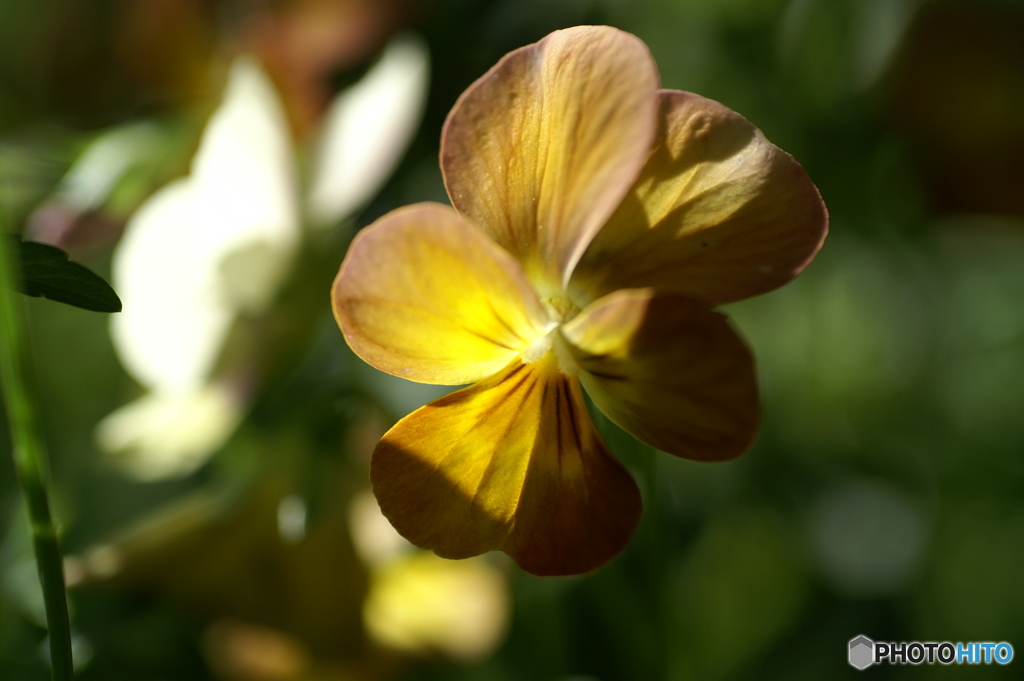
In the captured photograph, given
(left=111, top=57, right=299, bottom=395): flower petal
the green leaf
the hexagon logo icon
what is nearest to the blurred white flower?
(left=111, top=57, right=299, bottom=395): flower petal

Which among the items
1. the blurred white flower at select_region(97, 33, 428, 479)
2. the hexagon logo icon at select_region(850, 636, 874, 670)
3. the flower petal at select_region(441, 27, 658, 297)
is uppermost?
the flower petal at select_region(441, 27, 658, 297)

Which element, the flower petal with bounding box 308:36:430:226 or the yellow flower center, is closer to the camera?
the yellow flower center

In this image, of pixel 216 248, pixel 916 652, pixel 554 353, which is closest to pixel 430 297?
pixel 554 353

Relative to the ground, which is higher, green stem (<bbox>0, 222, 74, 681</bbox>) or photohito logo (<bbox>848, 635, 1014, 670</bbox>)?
green stem (<bbox>0, 222, 74, 681</bbox>)

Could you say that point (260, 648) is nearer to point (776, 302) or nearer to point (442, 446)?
point (442, 446)

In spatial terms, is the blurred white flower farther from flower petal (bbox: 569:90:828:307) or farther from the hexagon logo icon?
A: the hexagon logo icon

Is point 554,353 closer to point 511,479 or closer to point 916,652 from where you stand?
point 511,479

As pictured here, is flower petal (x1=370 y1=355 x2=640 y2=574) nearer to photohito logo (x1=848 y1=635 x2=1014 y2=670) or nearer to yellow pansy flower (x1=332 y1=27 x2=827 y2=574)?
yellow pansy flower (x1=332 y1=27 x2=827 y2=574)
